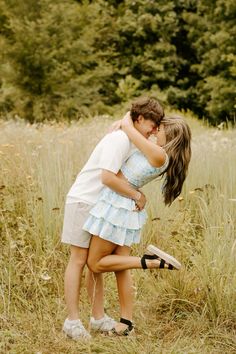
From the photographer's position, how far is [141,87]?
71.4ft

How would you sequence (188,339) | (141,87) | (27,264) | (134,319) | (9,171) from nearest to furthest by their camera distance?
(188,339)
(134,319)
(27,264)
(9,171)
(141,87)

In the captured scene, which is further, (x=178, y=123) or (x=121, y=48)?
(x=121, y=48)

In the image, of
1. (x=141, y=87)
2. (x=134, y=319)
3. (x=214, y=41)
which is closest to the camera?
(x=134, y=319)

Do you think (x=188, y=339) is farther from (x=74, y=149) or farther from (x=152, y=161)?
(x=74, y=149)

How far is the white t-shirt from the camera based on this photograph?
154 inches

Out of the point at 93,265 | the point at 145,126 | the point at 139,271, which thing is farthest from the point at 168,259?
the point at 139,271

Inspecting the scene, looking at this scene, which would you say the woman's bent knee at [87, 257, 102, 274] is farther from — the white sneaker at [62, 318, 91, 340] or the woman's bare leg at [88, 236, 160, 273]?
the white sneaker at [62, 318, 91, 340]

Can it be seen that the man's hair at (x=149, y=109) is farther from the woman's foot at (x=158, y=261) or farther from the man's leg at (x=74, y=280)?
the man's leg at (x=74, y=280)

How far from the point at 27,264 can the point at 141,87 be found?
682 inches

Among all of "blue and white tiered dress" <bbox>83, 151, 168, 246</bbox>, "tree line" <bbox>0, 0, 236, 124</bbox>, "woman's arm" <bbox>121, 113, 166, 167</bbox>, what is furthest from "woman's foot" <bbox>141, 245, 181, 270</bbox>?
"tree line" <bbox>0, 0, 236, 124</bbox>

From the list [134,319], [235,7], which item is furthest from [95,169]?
[235,7]

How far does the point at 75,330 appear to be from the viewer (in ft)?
13.0

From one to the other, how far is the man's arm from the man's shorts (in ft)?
0.72

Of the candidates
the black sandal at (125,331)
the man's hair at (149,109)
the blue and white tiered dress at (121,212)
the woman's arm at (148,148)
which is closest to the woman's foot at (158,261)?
the blue and white tiered dress at (121,212)
